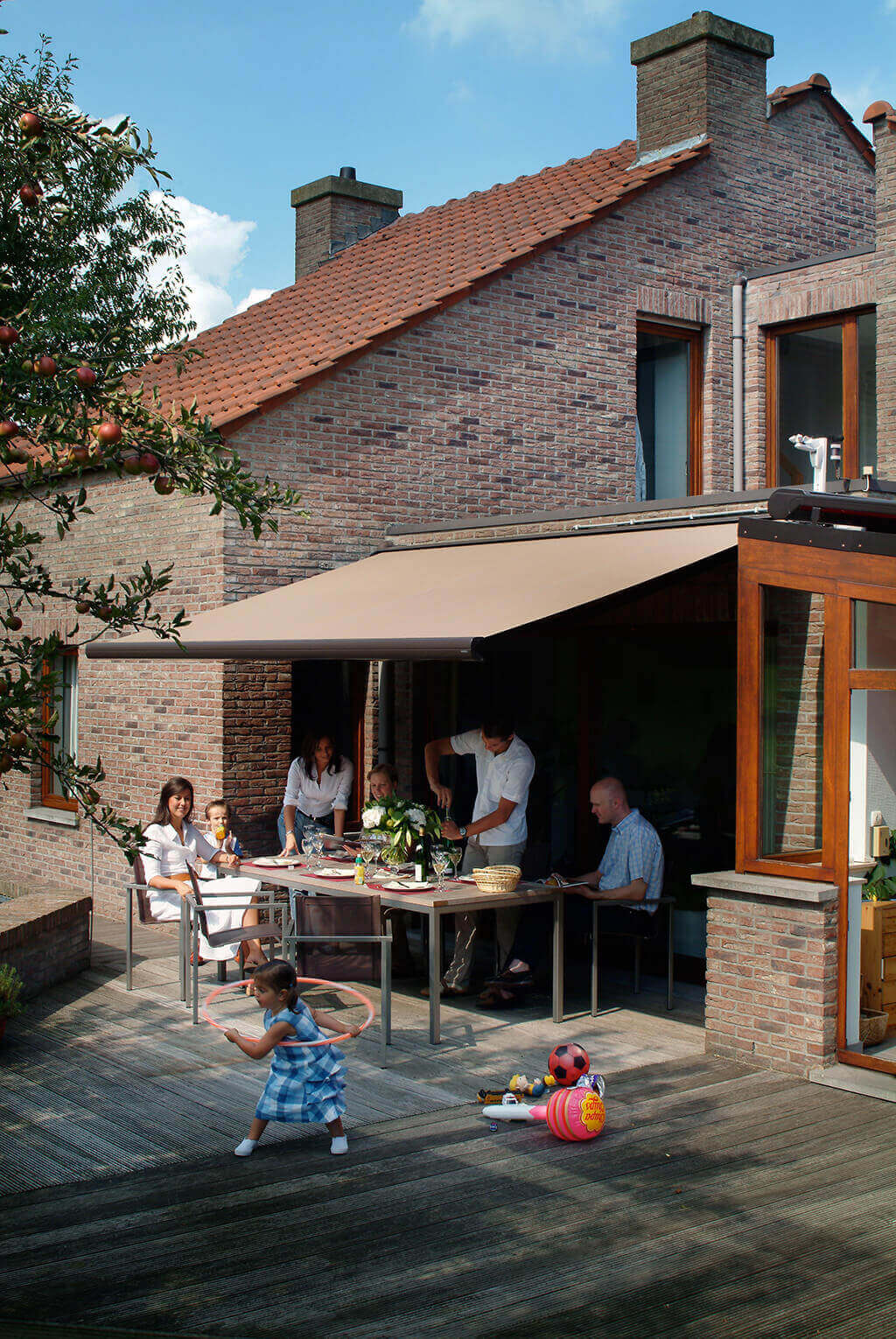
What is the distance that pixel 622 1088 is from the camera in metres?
6.43

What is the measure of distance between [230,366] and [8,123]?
8.18 metres

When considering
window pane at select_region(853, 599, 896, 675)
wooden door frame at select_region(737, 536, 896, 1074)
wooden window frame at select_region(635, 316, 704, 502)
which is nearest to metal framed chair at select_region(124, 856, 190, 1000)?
wooden door frame at select_region(737, 536, 896, 1074)

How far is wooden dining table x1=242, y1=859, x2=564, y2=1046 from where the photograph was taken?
285 inches

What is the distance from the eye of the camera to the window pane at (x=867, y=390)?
12336 millimetres

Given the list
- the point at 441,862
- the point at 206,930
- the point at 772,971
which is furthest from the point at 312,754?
the point at 772,971

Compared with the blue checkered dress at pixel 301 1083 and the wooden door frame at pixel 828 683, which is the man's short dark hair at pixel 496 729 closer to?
the wooden door frame at pixel 828 683

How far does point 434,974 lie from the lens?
7.22 metres

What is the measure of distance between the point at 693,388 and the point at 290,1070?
988cm

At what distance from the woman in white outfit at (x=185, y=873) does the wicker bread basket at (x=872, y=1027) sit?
366cm

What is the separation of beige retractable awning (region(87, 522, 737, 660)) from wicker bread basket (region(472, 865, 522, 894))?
1.41m

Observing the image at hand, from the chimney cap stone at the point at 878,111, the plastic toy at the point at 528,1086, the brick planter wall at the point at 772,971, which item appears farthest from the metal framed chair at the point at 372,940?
the chimney cap stone at the point at 878,111

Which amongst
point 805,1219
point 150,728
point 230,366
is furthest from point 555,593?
point 230,366

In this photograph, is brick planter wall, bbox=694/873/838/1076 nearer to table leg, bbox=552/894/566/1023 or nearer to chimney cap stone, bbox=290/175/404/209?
table leg, bbox=552/894/566/1023

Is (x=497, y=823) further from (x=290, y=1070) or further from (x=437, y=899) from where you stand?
(x=290, y=1070)
